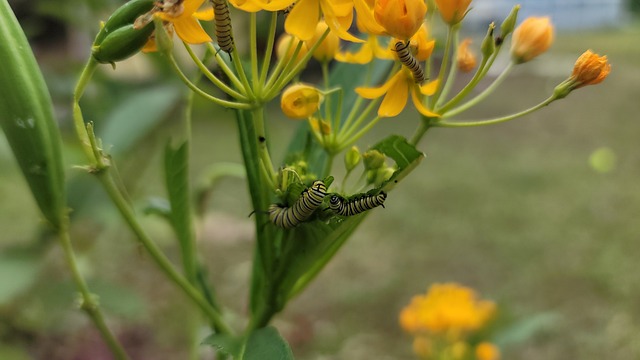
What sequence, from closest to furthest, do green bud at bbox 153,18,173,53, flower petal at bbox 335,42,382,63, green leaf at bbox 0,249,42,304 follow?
1. green bud at bbox 153,18,173,53
2. flower petal at bbox 335,42,382,63
3. green leaf at bbox 0,249,42,304

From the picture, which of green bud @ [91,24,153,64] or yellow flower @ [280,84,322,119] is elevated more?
yellow flower @ [280,84,322,119]

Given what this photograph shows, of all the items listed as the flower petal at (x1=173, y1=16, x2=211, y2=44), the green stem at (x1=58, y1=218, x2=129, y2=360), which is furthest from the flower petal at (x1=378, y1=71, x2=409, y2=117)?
the green stem at (x1=58, y1=218, x2=129, y2=360)

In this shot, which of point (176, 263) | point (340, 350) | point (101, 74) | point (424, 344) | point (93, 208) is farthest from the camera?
point (176, 263)

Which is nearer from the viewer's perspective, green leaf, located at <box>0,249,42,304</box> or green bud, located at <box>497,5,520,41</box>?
green bud, located at <box>497,5,520,41</box>

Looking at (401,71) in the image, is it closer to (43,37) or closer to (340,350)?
(340,350)

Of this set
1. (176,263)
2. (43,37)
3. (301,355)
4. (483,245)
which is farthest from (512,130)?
(43,37)

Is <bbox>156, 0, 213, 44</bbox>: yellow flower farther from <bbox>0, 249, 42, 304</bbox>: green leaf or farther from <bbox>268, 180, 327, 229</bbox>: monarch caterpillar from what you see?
<bbox>0, 249, 42, 304</bbox>: green leaf
